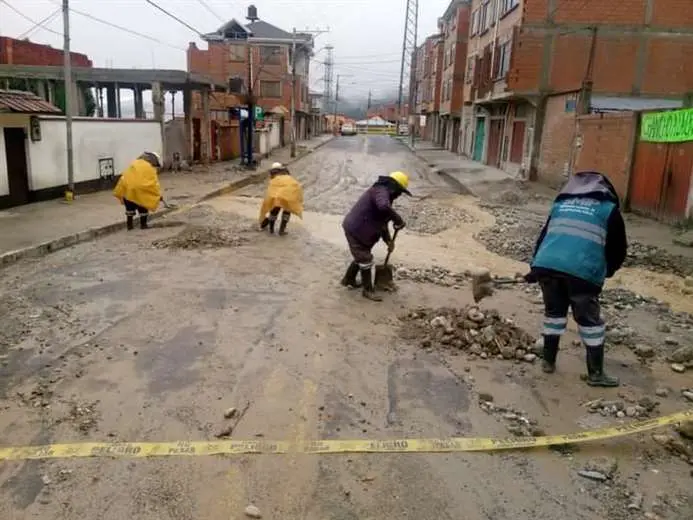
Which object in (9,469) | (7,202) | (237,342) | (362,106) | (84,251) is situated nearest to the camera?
(9,469)

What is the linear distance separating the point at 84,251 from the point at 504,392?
7.43 meters

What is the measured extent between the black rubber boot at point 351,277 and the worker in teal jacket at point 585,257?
114 inches

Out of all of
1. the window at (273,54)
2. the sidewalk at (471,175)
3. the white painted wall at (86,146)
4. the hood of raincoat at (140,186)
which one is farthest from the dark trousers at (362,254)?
the window at (273,54)

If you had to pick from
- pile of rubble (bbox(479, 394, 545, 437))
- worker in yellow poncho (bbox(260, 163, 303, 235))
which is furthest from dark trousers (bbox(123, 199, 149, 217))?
pile of rubble (bbox(479, 394, 545, 437))

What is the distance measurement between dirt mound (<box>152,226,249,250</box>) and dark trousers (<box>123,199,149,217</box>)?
1095mm

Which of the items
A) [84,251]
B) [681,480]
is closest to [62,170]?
[84,251]

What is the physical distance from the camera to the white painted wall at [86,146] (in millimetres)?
13812

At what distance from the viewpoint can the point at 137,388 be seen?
182 inches

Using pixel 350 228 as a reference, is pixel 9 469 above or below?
below

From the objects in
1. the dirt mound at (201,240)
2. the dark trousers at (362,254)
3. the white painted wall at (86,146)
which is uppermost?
the white painted wall at (86,146)

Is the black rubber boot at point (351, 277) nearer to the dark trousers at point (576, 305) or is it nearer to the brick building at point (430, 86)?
the dark trousers at point (576, 305)

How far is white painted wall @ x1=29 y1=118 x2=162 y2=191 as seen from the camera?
13.8 metres

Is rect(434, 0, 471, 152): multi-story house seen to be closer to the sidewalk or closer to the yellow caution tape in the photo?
the sidewalk

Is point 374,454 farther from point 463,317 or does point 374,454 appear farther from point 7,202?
point 7,202
